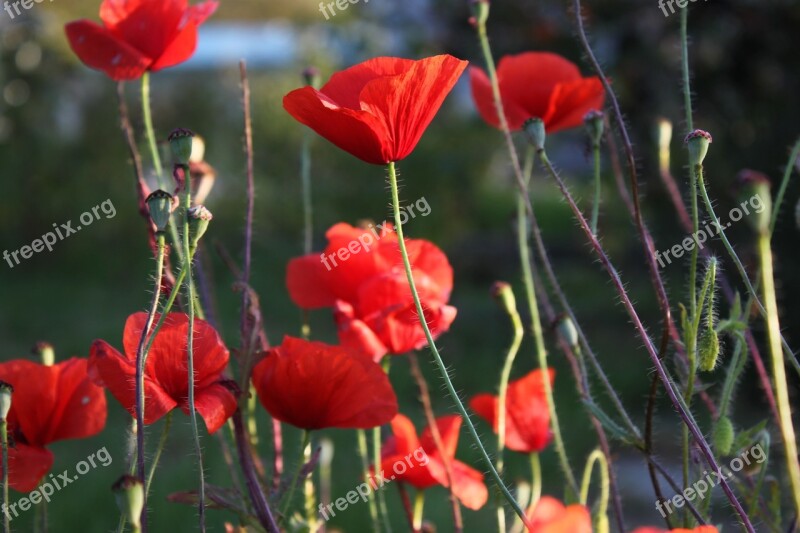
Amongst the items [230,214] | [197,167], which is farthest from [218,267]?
[197,167]

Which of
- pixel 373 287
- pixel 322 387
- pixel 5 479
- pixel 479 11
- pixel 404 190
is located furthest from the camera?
pixel 404 190

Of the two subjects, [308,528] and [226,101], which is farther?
[226,101]

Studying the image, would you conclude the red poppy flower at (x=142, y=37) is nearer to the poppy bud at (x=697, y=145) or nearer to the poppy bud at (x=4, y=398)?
the poppy bud at (x=4, y=398)

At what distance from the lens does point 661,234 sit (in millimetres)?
3561

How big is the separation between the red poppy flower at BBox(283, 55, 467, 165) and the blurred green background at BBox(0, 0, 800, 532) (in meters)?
1.06

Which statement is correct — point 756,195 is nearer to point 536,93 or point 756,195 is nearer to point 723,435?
point 723,435

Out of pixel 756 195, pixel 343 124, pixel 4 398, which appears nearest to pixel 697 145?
pixel 756 195

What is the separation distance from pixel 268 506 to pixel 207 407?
7cm

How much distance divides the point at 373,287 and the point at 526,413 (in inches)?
8.7

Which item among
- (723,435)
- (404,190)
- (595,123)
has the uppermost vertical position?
(404,190)

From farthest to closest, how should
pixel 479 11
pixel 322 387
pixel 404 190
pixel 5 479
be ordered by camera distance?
1. pixel 404 190
2. pixel 479 11
3. pixel 322 387
4. pixel 5 479

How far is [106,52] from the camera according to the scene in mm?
939

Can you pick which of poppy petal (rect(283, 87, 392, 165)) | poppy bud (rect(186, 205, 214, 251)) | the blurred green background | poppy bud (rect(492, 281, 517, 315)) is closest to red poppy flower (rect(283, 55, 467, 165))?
poppy petal (rect(283, 87, 392, 165))

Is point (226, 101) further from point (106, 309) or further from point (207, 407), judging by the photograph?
point (207, 407)
